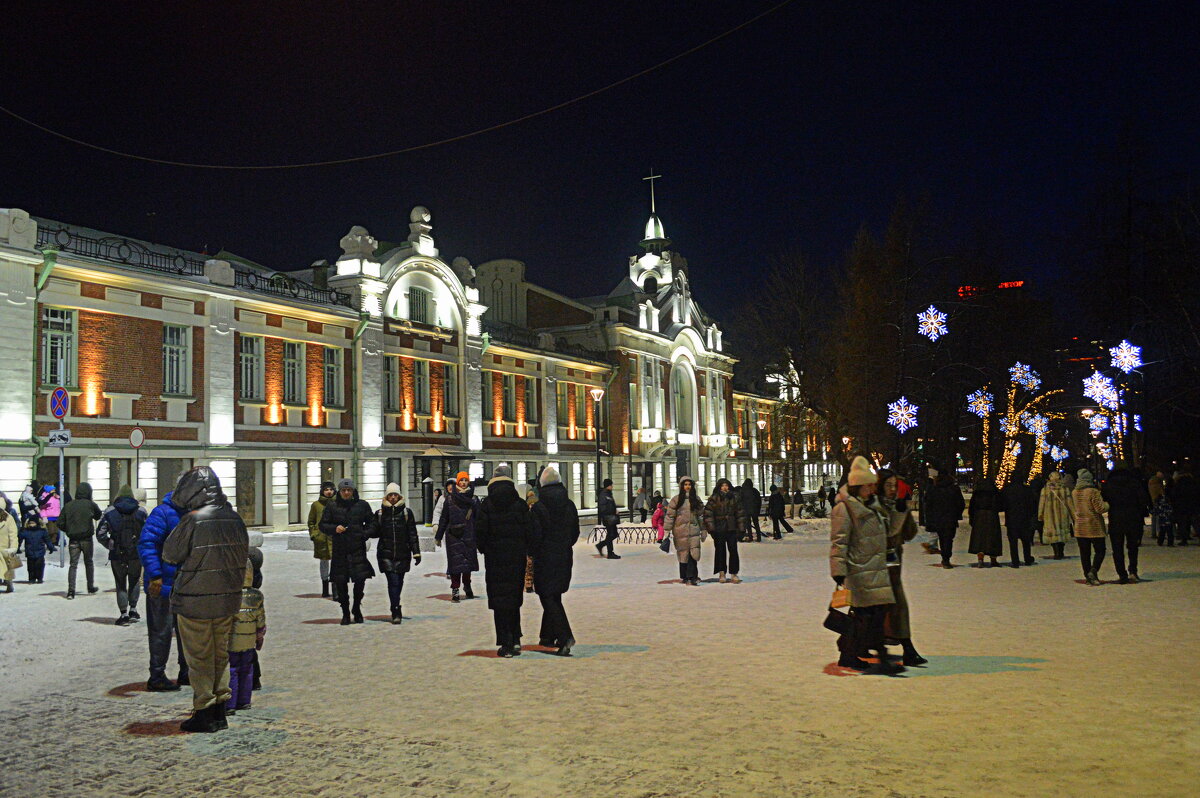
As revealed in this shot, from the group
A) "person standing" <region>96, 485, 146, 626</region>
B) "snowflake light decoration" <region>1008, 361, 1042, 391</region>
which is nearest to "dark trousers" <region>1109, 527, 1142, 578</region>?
"person standing" <region>96, 485, 146, 626</region>

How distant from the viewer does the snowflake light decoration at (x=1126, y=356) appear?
24.7 m

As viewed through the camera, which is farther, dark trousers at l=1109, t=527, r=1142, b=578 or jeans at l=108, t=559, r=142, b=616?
dark trousers at l=1109, t=527, r=1142, b=578

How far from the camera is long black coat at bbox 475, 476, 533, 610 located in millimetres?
10219

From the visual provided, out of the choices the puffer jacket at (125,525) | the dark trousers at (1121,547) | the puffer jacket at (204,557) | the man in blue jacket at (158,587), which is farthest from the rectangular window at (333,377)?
the puffer jacket at (204,557)

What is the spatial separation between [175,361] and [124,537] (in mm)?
18233

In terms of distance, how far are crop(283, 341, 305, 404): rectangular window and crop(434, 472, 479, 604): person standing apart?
18432mm

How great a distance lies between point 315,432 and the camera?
32.9 metres

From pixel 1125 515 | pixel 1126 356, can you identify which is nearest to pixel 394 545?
pixel 1125 515

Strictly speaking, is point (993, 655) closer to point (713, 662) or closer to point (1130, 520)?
point (713, 662)

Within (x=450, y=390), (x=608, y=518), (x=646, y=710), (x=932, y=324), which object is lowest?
(x=646, y=710)

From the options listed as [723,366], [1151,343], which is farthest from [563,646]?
[723,366]

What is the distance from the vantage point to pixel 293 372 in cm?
3241

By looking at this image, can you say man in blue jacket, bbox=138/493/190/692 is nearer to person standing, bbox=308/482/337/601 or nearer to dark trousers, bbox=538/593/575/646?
dark trousers, bbox=538/593/575/646

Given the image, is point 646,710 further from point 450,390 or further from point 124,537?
point 450,390
